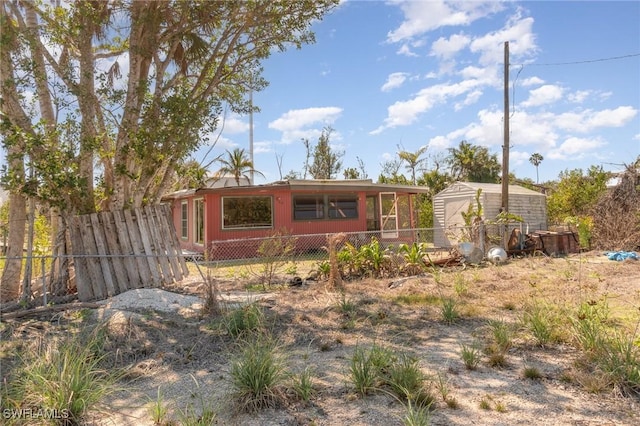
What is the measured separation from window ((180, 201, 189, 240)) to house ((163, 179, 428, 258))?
0.04 m

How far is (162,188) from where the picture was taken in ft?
28.0

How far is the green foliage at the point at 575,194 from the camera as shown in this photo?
17.8 m

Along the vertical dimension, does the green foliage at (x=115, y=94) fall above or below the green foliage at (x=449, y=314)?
above

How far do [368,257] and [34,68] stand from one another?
23.3 ft

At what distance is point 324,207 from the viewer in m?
15.5

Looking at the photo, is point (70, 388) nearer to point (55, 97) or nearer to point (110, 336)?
point (110, 336)

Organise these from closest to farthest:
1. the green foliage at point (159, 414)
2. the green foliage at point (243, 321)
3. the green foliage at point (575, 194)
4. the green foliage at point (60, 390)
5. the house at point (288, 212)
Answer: the green foliage at point (60, 390)
the green foliage at point (159, 414)
the green foliage at point (243, 321)
the house at point (288, 212)
the green foliage at point (575, 194)

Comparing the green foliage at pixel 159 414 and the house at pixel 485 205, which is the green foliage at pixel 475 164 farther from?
the green foliage at pixel 159 414

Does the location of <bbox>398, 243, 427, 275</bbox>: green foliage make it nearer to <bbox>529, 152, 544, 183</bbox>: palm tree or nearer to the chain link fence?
the chain link fence

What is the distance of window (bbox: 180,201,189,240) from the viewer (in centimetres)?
1734

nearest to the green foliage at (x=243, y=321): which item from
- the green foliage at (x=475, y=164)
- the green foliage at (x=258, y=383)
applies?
the green foliage at (x=258, y=383)

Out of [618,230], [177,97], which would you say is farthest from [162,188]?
[618,230]

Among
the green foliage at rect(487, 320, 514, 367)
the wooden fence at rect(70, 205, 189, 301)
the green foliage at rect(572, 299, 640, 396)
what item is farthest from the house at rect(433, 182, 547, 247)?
the green foliage at rect(572, 299, 640, 396)

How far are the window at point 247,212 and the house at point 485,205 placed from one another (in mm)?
7134
